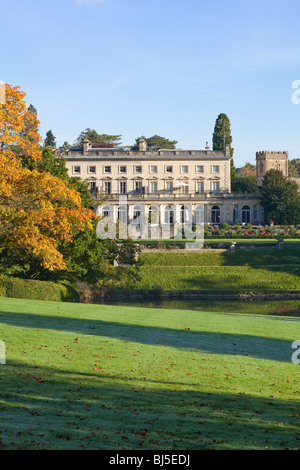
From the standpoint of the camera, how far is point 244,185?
288 feet

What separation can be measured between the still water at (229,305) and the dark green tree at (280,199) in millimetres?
37848

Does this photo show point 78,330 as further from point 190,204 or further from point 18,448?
point 190,204

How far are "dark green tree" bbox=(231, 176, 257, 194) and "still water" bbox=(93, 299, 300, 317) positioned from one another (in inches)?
2069

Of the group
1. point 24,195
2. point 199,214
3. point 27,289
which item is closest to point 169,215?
point 199,214

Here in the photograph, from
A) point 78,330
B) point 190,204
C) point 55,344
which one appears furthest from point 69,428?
point 190,204

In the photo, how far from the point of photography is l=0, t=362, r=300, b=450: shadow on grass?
6.55m

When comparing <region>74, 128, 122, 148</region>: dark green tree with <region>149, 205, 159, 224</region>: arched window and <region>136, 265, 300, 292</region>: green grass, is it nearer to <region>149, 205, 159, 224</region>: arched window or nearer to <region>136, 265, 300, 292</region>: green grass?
<region>149, 205, 159, 224</region>: arched window

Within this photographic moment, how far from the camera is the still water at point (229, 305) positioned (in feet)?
98.3

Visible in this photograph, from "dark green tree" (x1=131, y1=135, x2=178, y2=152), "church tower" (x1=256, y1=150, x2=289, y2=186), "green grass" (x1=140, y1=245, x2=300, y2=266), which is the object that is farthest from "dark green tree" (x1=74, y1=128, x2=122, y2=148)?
"green grass" (x1=140, y1=245, x2=300, y2=266)

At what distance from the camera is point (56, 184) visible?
18750 millimetres

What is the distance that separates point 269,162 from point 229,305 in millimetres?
56626

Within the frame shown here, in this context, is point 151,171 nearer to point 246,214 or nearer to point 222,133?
point 222,133

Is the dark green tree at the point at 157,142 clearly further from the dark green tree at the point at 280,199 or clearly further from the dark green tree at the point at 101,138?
the dark green tree at the point at 280,199

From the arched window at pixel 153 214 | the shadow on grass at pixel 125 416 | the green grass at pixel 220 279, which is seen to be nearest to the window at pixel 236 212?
the arched window at pixel 153 214
